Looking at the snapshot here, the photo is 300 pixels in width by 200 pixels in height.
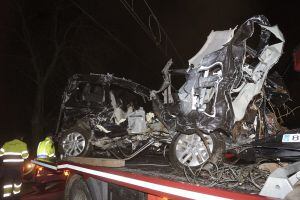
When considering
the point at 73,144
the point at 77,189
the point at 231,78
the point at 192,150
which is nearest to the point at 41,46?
the point at 73,144

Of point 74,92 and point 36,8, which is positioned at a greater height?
point 36,8

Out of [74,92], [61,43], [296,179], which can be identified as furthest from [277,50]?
[61,43]

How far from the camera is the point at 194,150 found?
18.5ft

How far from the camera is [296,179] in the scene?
3.15 metres

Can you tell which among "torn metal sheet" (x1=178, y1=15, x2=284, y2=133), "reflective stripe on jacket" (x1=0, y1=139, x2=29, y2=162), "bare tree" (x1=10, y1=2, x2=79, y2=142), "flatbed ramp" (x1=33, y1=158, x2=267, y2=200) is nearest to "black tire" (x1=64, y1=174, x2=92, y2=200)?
"flatbed ramp" (x1=33, y1=158, x2=267, y2=200)

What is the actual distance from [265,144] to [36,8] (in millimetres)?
20491

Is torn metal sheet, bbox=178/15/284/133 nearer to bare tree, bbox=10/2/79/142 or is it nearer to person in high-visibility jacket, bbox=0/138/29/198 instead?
person in high-visibility jacket, bbox=0/138/29/198

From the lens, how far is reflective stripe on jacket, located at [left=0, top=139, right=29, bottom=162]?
367 inches

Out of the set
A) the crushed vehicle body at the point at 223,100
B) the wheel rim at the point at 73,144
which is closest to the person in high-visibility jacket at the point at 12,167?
the wheel rim at the point at 73,144

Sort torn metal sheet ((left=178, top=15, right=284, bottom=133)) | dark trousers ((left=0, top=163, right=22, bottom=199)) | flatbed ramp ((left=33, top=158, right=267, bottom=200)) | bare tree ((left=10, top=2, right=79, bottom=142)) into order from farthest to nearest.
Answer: bare tree ((left=10, top=2, right=79, bottom=142)) → dark trousers ((left=0, top=163, right=22, bottom=199)) → torn metal sheet ((left=178, top=15, right=284, bottom=133)) → flatbed ramp ((left=33, top=158, right=267, bottom=200))

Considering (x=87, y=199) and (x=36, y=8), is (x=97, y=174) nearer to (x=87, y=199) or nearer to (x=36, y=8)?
(x=87, y=199)

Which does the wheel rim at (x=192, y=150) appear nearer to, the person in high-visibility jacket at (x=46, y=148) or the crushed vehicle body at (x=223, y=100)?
the crushed vehicle body at (x=223, y=100)

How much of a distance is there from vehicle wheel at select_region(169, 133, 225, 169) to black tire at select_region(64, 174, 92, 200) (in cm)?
179

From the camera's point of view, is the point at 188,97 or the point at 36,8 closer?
the point at 188,97
